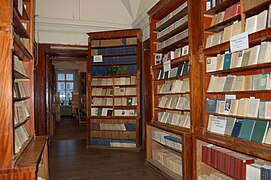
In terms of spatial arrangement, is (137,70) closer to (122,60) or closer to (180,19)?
(122,60)

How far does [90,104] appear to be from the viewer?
6090 millimetres

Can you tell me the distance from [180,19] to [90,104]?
3.12 metres

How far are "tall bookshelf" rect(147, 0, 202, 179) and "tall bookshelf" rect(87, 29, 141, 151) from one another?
1.14 meters

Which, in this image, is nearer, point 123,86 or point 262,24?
point 262,24

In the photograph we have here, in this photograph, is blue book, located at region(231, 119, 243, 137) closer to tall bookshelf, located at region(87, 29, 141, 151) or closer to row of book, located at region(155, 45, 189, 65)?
row of book, located at region(155, 45, 189, 65)

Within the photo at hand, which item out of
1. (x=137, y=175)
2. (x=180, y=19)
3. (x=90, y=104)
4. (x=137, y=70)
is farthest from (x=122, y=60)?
(x=137, y=175)

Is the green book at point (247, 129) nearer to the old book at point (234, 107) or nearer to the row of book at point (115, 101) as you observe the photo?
the old book at point (234, 107)

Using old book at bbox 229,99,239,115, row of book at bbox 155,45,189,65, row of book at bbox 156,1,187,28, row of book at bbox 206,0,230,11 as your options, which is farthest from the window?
old book at bbox 229,99,239,115

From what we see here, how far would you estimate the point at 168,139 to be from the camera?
4.19 m

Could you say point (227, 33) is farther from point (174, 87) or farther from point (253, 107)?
point (174, 87)

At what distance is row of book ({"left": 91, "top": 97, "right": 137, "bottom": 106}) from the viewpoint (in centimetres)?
594

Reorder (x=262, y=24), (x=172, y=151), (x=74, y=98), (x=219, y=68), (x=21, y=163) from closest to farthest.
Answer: (x=21, y=163), (x=262, y=24), (x=219, y=68), (x=172, y=151), (x=74, y=98)

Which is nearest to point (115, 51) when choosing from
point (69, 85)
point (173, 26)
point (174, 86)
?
point (173, 26)

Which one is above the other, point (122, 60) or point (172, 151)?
point (122, 60)
